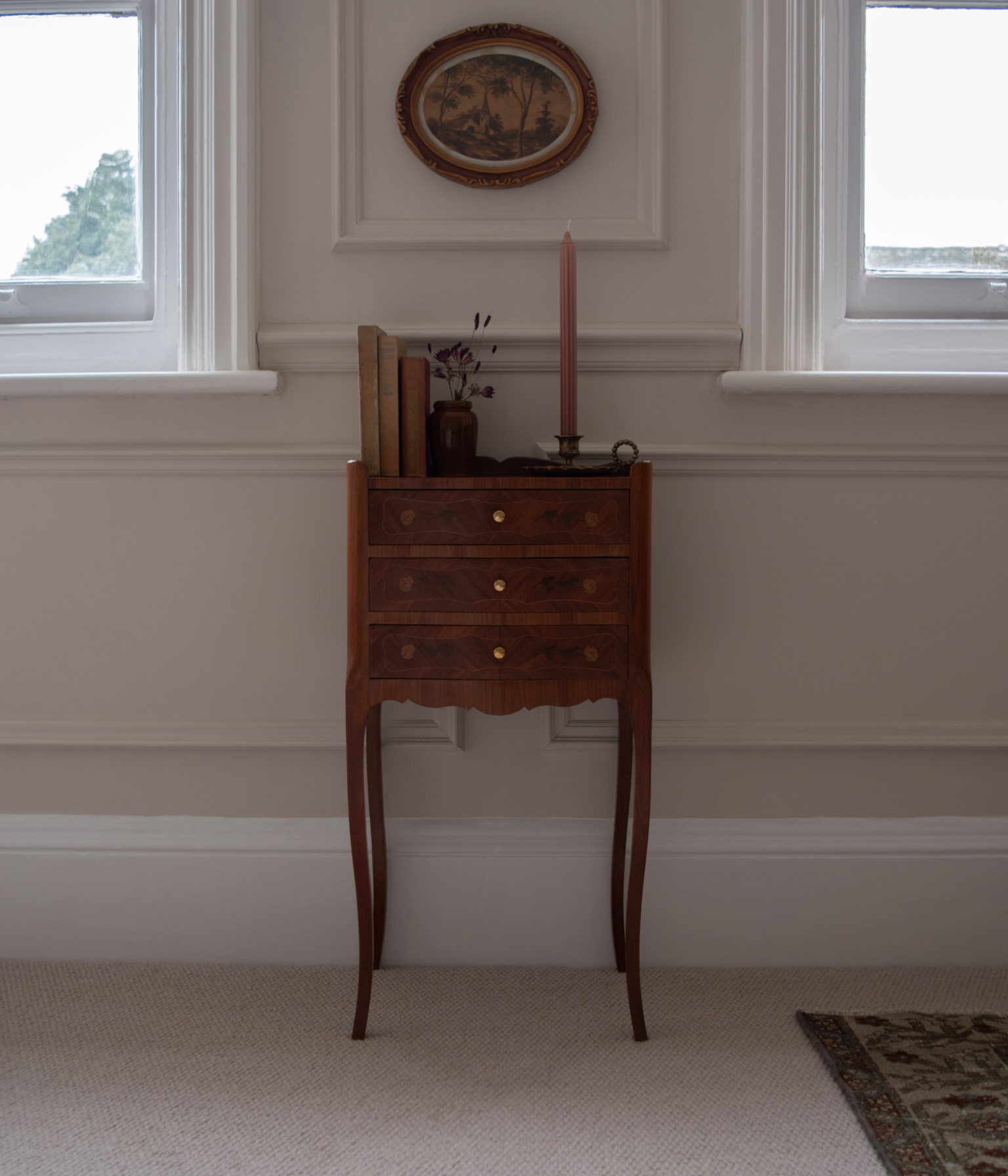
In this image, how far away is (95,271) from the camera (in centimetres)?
169

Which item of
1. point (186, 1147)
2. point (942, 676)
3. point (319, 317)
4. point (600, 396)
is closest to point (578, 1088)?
point (186, 1147)

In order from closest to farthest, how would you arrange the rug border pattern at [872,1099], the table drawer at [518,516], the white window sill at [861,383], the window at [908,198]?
the rug border pattern at [872,1099]
the table drawer at [518,516]
the white window sill at [861,383]
the window at [908,198]

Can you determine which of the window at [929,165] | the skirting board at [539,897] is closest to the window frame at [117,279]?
the skirting board at [539,897]

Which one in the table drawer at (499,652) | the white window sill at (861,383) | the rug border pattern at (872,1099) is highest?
the white window sill at (861,383)

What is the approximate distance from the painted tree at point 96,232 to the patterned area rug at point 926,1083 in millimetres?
1891

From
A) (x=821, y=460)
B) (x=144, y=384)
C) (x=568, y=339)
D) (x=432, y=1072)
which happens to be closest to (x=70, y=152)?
(x=144, y=384)

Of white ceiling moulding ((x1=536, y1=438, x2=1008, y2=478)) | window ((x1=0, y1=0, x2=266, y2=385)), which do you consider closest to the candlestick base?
white ceiling moulding ((x1=536, y1=438, x2=1008, y2=478))

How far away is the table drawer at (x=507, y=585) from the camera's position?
123 cm

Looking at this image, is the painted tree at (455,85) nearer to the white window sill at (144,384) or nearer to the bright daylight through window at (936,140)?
the white window sill at (144,384)

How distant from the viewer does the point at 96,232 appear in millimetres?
1685

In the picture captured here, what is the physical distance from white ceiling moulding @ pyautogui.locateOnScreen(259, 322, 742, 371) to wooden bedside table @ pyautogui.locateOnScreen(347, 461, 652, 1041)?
0.40 meters

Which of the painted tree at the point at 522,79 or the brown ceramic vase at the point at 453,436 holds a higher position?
the painted tree at the point at 522,79

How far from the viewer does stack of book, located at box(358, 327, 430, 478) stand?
1.28 meters

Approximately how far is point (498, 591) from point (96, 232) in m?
1.17
